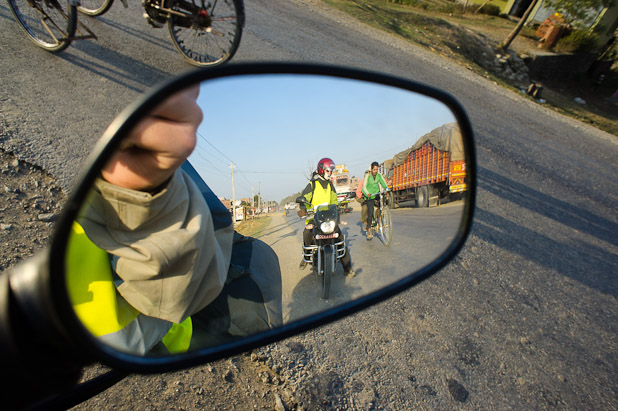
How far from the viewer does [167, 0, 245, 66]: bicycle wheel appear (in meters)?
4.31

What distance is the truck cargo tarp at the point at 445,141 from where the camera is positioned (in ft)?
3.64

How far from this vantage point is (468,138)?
4.13 feet

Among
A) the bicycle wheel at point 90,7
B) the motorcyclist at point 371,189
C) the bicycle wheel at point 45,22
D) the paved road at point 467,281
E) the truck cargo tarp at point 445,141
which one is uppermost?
the truck cargo tarp at point 445,141

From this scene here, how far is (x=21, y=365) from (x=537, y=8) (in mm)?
33549

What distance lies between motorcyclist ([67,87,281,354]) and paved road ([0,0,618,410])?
1.34 meters

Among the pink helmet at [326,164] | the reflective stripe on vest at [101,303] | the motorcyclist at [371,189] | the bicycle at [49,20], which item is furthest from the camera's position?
the bicycle at [49,20]

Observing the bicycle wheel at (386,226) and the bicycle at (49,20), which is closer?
the bicycle wheel at (386,226)

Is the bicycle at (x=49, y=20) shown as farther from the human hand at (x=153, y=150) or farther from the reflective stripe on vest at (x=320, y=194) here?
the human hand at (x=153, y=150)

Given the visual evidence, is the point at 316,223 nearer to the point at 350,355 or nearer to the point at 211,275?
the point at 211,275

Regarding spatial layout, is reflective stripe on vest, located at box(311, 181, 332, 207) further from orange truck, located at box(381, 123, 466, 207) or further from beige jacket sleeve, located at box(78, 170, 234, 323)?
beige jacket sleeve, located at box(78, 170, 234, 323)

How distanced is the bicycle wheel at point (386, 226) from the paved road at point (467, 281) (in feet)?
3.92

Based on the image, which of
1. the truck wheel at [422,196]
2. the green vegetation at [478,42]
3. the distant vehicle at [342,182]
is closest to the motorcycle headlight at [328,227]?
the distant vehicle at [342,182]

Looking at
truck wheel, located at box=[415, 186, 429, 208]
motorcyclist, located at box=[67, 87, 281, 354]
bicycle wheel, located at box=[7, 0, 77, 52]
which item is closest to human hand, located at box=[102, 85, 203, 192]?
motorcyclist, located at box=[67, 87, 281, 354]

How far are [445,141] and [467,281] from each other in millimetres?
2253
